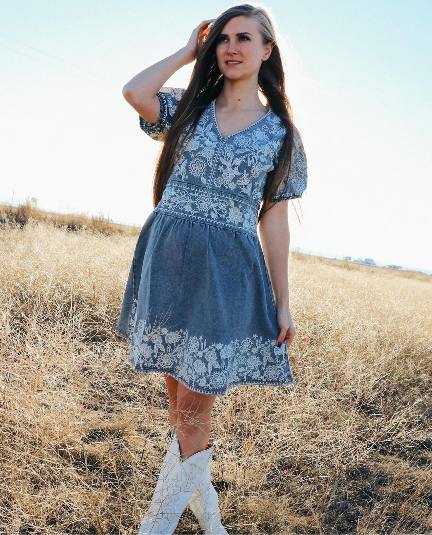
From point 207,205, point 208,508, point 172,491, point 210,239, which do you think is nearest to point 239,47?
point 207,205

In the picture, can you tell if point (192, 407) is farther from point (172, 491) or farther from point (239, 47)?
point (239, 47)

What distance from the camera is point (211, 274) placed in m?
1.58

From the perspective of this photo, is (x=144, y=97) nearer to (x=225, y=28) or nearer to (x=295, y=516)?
(x=225, y=28)

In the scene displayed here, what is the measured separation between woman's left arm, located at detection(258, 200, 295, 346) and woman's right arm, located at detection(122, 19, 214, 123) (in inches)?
19.8

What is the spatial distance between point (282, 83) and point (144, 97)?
0.52 metres

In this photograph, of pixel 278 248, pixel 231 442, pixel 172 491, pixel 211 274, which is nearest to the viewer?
pixel 211 274

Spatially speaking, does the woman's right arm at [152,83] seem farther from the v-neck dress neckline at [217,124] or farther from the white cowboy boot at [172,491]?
the white cowboy boot at [172,491]

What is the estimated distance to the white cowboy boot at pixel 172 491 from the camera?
167cm

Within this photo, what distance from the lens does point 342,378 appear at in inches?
137

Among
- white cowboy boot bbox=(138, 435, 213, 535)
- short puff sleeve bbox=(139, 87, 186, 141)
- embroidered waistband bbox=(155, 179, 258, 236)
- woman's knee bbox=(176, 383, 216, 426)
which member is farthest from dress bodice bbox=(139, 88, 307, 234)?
white cowboy boot bbox=(138, 435, 213, 535)

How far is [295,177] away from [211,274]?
0.49 meters

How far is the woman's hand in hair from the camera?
71.7 inches

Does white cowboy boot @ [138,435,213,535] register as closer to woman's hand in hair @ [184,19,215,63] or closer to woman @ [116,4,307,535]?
woman @ [116,4,307,535]

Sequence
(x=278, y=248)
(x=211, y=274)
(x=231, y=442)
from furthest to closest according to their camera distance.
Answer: (x=231, y=442) → (x=278, y=248) → (x=211, y=274)
